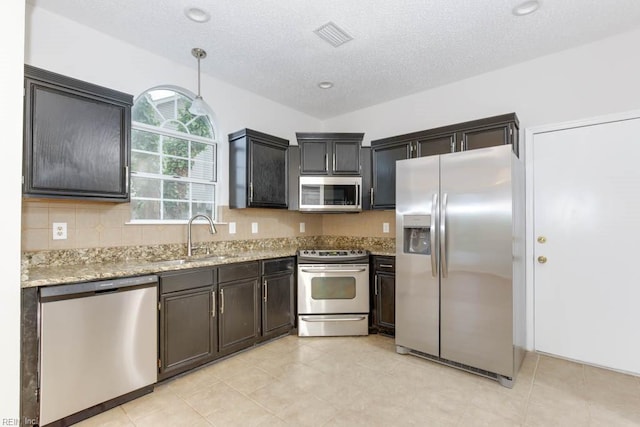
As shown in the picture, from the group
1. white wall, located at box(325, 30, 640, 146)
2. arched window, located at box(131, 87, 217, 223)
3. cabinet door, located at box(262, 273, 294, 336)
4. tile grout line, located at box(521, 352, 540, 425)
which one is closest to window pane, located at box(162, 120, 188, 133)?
arched window, located at box(131, 87, 217, 223)

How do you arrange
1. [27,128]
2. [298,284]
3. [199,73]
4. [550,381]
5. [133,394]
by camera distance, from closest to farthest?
[27,128]
[133,394]
[550,381]
[199,73]
[298,284]

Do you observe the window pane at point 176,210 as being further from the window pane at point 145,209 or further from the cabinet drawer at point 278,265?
the cabinet drawer at point 278,265

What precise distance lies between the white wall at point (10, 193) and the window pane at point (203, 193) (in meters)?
2.06

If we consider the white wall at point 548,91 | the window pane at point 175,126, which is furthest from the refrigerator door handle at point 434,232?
the window pane at point 175,126

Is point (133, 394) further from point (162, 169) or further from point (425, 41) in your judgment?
point (425, 41)

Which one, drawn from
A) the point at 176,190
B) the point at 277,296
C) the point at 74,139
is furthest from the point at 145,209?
the point at 277,296

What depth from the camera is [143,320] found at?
7.39 feet

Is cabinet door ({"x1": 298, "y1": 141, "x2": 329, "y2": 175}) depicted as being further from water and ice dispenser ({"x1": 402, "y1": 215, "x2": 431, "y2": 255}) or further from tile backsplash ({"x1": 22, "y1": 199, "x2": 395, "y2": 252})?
water and ice dispenser ({"x1": 402, "y1": 215, "x2": 431, "y2": 255})

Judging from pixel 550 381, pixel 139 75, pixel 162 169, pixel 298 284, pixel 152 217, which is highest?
pixel 139 75

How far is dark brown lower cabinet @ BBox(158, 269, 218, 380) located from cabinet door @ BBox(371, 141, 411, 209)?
2.14 meters

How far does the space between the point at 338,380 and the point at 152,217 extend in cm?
232

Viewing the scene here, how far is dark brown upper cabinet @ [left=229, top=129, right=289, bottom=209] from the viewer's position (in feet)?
11.3

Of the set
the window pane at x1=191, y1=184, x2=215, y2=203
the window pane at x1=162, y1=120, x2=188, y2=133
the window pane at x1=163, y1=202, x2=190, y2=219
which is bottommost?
the window pane at x1=163, y1=202, x2=190, y2=219

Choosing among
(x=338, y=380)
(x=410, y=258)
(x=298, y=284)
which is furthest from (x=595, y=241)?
(x=298, y=284)
